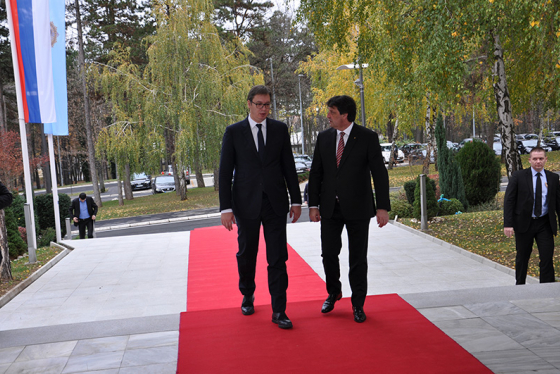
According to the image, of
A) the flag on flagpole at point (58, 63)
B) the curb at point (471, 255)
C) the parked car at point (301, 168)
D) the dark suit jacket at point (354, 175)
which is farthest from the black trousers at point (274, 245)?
the parked car at point (301, 168)

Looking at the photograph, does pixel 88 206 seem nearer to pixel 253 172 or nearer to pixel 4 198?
pixel 4 198

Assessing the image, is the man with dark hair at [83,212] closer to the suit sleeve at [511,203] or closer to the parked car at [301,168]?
the suit sleeve at [511,203]

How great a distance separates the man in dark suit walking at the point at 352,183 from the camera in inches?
176

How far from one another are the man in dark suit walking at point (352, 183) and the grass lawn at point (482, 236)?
4.24 m

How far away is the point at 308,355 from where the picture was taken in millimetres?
3797

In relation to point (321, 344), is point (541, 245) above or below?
above

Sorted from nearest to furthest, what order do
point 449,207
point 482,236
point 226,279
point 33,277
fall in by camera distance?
point 226,279
point 33,277
point 482,236
point 449,207

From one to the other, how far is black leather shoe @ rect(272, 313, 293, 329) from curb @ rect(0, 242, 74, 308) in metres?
4.55

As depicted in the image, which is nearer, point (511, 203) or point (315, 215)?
point (315, 215)

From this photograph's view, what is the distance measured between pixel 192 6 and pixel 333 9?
51.4ft

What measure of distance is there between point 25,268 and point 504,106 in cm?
977

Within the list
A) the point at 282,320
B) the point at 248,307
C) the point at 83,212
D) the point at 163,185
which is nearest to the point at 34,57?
the point at 83,212

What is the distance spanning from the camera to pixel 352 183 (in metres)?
4.47

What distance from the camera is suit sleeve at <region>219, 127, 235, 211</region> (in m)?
4.50
